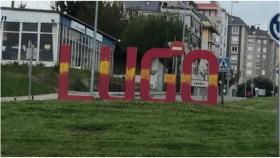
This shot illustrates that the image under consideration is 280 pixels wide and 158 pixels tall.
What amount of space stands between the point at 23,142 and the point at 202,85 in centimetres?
1370

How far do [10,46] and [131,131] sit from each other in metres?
40.3

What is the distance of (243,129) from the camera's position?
52.5 feet

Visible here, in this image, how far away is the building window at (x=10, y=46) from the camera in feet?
174

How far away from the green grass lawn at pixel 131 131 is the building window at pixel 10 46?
34.4 metres

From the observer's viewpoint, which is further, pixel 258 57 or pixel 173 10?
pixel 258 57

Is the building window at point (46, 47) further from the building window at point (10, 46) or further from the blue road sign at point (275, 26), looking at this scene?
the blue road sign at point (275, 26)

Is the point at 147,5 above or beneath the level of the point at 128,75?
Result: above

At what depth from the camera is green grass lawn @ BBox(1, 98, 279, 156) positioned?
12508 millimetres

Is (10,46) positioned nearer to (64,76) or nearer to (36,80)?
(36,80)

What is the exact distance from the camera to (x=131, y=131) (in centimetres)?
1494

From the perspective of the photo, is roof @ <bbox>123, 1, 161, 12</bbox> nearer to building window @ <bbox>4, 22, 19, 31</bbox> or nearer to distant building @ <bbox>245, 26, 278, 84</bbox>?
building window @ <bbox>4, 22, 19, 31</bbox>

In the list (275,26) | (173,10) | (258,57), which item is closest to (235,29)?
(258,57)

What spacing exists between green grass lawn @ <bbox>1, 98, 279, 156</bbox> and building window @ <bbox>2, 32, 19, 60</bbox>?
34.4 meters

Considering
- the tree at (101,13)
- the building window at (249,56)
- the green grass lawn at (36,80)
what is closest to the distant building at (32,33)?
the green grass lawn at (36,80)
